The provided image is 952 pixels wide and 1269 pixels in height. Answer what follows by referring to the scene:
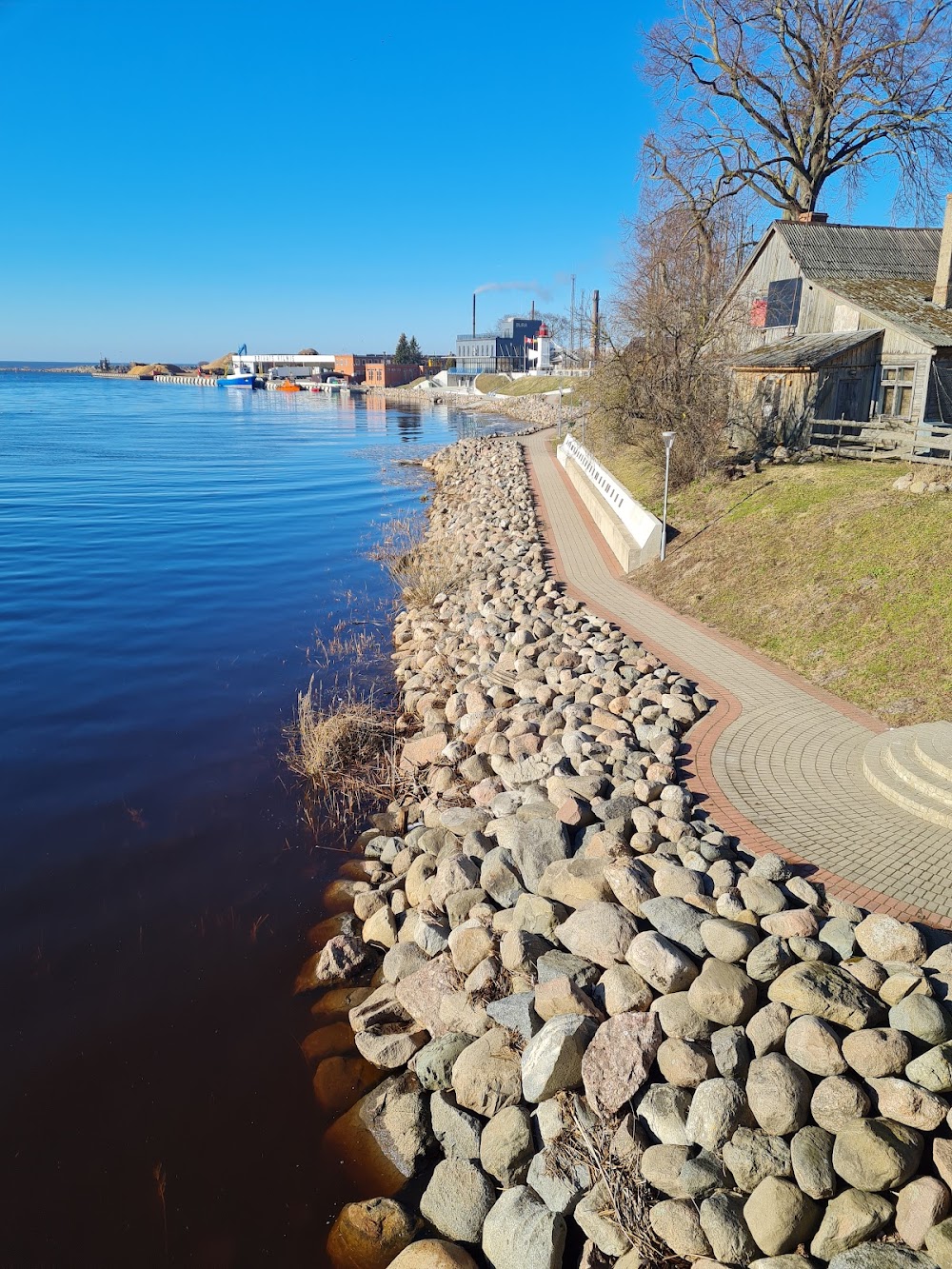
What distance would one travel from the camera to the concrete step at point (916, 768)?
810 centimetres

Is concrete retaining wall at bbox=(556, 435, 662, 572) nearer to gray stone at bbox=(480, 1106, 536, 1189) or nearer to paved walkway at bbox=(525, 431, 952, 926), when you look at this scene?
paved walkway at bbox=(525, 431, 952, 926)

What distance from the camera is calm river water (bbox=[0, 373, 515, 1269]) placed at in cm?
605

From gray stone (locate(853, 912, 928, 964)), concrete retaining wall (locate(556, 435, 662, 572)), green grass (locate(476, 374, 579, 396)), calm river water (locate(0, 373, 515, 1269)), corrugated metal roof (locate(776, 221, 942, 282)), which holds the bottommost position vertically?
calm river water (locate(0, 373, 515, 1269))

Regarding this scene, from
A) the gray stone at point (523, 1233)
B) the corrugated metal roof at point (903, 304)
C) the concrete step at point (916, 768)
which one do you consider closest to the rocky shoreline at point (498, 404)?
the corrugated metal roof at point (903, 304)

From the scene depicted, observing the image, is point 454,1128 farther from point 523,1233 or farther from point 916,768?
point 916,768

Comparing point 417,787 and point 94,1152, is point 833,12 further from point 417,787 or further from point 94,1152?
point 94,1152

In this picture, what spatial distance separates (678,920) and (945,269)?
2357 centimetres

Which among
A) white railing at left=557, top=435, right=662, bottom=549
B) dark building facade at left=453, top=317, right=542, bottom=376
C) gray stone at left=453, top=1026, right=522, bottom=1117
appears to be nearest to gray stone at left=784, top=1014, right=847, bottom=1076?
gray stone at left=453, top=1026, right=522, bottom=1117

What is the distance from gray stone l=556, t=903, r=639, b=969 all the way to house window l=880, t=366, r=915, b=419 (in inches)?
774

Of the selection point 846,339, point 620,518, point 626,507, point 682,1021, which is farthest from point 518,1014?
point 846,339

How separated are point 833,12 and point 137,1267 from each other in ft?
117

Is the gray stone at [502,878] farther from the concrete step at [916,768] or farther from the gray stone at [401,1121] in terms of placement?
the concrete step at [916,768]

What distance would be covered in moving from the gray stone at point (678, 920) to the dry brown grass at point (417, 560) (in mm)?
12402

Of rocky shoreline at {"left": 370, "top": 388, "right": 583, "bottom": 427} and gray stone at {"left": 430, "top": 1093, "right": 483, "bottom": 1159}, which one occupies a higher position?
rocky shoreline at {"left": 370, "top": 388, "right": 583, "bottom": 427}
